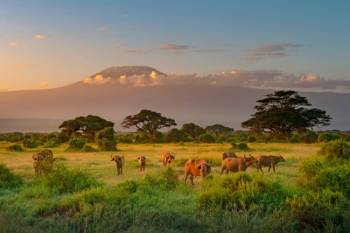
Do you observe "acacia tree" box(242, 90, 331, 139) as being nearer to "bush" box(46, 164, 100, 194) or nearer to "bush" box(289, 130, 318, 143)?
"bush" box(289, 130, 318, 143)

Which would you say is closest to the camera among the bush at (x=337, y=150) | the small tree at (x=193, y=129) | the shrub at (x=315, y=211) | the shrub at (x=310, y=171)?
the shrub at (x=315, y=211)

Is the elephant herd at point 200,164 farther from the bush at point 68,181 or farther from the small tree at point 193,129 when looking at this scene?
the small tree at point 193,129

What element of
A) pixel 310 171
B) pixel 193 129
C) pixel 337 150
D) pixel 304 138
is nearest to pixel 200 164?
pixel 310 171

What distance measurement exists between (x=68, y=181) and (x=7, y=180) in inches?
119

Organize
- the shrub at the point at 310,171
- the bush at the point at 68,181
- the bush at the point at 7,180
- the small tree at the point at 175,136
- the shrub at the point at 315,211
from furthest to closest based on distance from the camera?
the small tree at the point at 175,136 < the bush at the point at 7,180 < the bush at the point at 68,181 < the shrub at the point at 310,171 < the shrub at the point at 315,211

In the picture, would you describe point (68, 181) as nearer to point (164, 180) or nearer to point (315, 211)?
point (164, 180)

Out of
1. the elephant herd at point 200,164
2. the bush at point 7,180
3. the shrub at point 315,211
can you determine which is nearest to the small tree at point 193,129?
the elephant herd at point 200,164

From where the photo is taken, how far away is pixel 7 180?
682 inches

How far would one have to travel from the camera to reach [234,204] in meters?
11.2

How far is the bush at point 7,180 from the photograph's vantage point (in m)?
16.8

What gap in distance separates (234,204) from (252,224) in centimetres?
172

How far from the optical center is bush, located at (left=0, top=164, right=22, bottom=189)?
660 inches

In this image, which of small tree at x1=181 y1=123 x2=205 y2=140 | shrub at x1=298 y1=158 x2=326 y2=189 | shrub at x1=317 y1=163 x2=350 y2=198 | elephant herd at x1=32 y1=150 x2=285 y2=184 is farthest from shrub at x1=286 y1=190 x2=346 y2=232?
small tree at x1=181 y1=123 x2=205 y2=140

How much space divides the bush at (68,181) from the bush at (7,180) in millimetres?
1885
